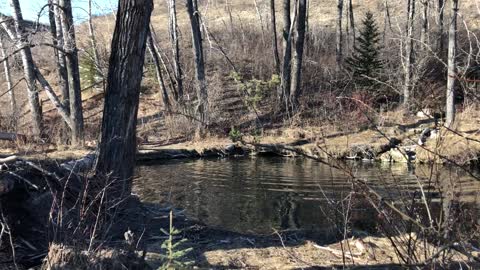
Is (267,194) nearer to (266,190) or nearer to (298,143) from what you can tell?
(266,190)

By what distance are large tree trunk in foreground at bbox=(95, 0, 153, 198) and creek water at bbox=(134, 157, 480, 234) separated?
7.85ft

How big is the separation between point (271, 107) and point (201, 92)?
470cm

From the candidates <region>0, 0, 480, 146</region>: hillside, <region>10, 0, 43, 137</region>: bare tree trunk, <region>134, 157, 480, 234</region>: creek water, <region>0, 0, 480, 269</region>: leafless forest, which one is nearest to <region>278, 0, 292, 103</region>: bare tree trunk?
<region>0, 0, 480, 269</region>: leafless forest

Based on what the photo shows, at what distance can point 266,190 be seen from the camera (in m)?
12.5

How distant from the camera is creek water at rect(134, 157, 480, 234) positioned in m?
8.50

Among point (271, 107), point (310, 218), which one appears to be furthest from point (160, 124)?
point (310, 218)

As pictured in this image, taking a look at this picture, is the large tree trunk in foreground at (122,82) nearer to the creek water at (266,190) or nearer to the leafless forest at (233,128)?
the leafless forest at (233,128)

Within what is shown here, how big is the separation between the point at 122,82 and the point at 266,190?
632cm

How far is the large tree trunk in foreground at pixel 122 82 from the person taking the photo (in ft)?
22.6

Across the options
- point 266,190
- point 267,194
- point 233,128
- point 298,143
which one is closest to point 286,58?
point 298,143

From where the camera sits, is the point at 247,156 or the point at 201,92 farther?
the point at 201,92

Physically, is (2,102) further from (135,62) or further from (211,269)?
(211,269)

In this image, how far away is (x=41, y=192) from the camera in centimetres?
597

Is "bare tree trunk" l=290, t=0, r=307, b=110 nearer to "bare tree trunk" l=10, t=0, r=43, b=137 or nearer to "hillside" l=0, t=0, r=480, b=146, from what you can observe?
"hillside" l=0, t=0, r=480, b=146
